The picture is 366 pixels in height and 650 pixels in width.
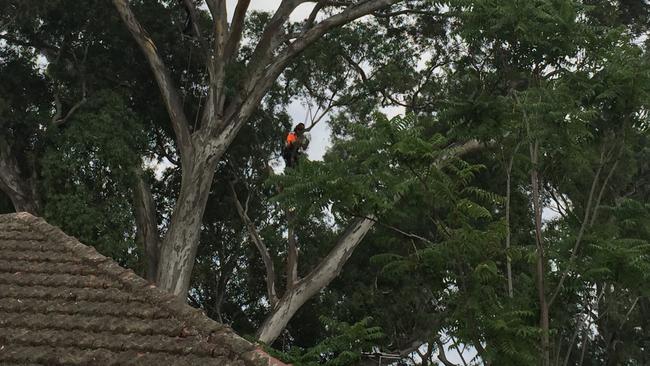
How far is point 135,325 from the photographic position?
4605 mm

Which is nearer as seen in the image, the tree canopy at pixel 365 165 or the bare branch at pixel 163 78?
the tree canopy at pixel 365 165

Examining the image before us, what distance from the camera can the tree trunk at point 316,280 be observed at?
642 inches

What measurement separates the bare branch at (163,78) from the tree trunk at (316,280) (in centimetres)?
331

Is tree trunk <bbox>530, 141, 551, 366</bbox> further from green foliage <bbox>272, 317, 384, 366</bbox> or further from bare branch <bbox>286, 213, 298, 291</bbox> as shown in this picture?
bare branch <bbox>286, 213, 298, 291</bbox>

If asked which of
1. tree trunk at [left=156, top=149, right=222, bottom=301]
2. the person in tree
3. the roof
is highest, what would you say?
the person in tree

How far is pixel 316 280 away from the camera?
648 inches

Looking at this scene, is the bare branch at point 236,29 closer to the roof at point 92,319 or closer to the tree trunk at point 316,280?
the tree trunk at point 316,280

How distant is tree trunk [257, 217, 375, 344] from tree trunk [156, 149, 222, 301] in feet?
6.57

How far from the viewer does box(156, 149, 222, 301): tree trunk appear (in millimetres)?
15039

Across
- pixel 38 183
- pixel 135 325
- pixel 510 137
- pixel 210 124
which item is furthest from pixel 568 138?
pixel 38 183

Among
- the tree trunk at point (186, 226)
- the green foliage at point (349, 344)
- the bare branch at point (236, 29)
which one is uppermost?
the bare branch at point (236, 29)

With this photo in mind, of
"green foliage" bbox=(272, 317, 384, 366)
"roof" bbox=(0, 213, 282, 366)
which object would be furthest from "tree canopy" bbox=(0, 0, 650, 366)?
"roof" bbox=(0, 213, 282, 366)

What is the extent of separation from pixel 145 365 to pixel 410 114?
3927 mm

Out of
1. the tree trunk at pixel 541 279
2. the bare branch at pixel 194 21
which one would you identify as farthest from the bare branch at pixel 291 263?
the tree trunk at pixel 541 279
